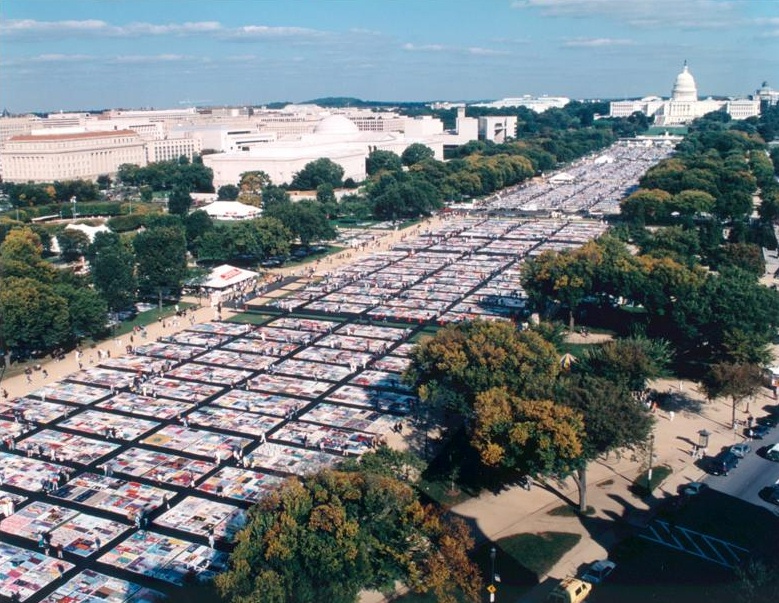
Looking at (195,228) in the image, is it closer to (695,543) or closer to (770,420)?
(770,420)

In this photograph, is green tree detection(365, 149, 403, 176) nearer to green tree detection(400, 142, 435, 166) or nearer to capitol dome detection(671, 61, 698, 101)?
green tree detection(400, 142, 435, 166)

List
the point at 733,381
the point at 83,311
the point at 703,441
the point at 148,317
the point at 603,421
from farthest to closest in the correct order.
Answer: the point at 148,317
the point at 83,311
the point at 733,381
the point at 703,441
the point at 603,421

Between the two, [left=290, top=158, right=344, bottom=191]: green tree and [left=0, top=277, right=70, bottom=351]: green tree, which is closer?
[left=0, top=277, right=70, bottom=351]: green tree

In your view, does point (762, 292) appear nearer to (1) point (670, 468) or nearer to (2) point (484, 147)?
(1) point (670, 468)

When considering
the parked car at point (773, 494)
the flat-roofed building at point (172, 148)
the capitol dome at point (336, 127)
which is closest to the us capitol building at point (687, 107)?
the capitol dome at point (336, 127)

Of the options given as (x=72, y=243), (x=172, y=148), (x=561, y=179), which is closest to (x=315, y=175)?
(x=561, y=179)

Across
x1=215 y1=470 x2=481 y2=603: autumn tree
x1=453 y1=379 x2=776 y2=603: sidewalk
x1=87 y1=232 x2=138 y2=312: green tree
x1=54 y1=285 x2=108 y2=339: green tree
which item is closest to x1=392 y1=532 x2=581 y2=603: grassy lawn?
x1=453 y1=379 x2=776 y2=603: sidewalk
